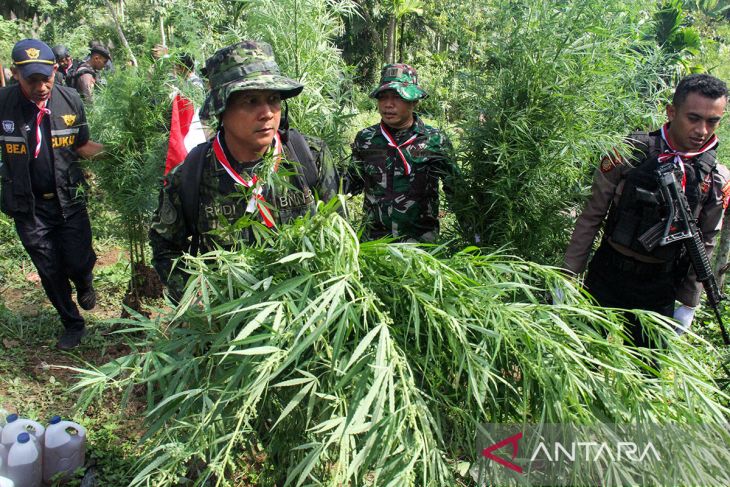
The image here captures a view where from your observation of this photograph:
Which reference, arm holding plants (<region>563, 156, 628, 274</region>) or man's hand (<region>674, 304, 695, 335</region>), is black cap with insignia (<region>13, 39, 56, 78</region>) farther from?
man's hand (<region>674, 304, 695, 335</region>)

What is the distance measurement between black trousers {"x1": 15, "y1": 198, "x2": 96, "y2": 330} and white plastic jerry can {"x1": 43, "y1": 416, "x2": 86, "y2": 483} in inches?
59.4

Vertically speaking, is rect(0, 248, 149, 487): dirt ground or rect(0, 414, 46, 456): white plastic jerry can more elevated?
rect(0, 414, 46, 456): white plastic jerry can

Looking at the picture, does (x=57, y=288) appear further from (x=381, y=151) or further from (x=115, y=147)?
(x=381, y=151)

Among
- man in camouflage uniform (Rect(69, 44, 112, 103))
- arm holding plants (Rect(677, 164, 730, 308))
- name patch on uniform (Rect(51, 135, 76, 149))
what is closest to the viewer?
arm holding plants (Rect(677, 164, 730, 308))

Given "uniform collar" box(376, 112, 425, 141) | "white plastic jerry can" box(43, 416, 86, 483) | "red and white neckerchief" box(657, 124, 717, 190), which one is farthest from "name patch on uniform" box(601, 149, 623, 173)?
"white plastic jerry can" box(43, 416, 86, 483)

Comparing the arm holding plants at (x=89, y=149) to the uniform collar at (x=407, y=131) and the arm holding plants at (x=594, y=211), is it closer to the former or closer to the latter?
the uniform collar at (x=407, y=131)

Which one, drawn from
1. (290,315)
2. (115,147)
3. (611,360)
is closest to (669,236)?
(611,360)

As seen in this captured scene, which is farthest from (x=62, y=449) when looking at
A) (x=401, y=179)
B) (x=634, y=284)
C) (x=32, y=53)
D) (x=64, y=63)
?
(x=64, y=63)

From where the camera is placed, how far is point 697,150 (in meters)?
2.64

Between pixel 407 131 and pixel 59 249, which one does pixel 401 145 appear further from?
pixel 59 249

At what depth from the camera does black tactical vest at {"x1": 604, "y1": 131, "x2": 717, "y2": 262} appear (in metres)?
2.63

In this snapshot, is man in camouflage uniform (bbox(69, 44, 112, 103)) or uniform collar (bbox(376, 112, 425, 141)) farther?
man in camouflage uniform (bbox(69, 44, 112, 103))

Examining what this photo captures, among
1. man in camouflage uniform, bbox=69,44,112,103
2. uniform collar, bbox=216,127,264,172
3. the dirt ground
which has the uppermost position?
man in camouflage uniform, bbox=69,44,112,103

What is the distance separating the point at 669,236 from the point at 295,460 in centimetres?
214
